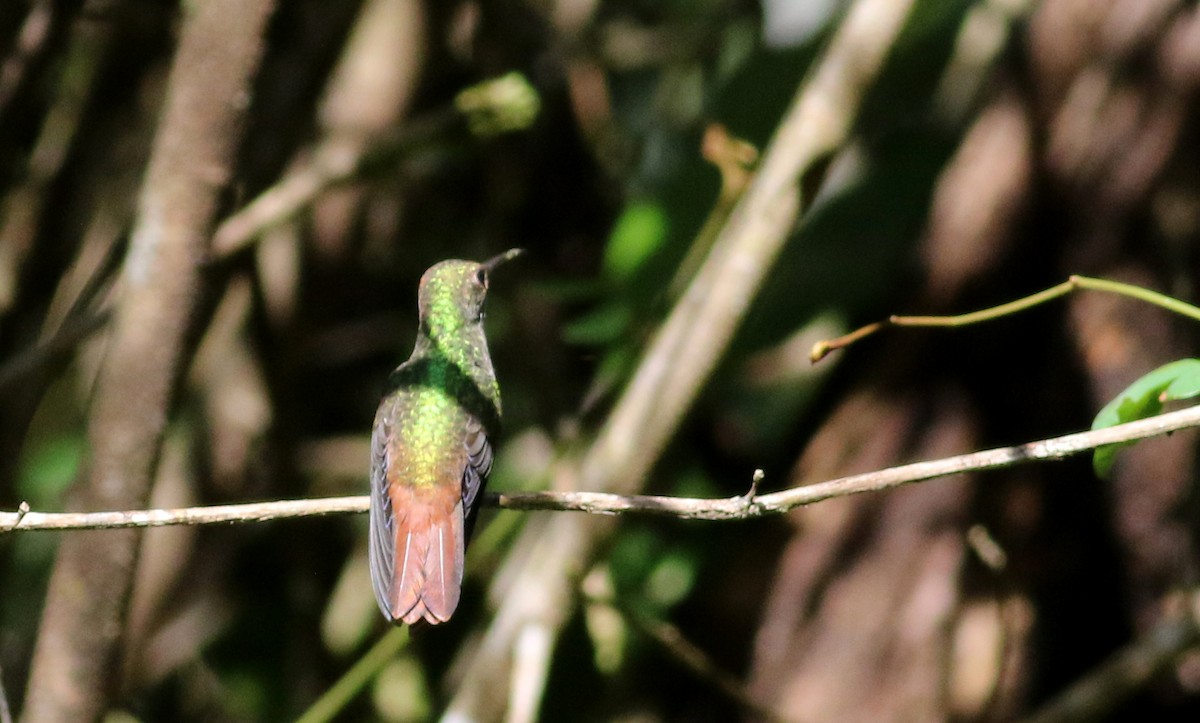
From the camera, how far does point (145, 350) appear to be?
7.00 feet

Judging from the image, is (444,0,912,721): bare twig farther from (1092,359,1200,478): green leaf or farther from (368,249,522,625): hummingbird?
(1092,359,1200,478): green leaf

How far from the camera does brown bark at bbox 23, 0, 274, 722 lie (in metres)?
2.12

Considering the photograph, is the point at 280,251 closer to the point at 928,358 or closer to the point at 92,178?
the point at 92,178

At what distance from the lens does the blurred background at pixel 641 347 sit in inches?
112

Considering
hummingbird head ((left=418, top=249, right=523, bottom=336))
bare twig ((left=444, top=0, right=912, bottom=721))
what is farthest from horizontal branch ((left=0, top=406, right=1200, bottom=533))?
hummingbird head ((left=418, top=249, right=523, bottom=336))

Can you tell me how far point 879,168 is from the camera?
3783 millimetres

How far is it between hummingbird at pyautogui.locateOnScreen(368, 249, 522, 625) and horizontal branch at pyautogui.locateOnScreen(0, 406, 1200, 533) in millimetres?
332

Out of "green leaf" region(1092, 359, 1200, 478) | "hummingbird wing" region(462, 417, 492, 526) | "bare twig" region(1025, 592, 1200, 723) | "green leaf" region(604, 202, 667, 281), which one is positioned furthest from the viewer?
"green leaf" region(604, 202, 667, 281)

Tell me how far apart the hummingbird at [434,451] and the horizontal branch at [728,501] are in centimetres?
33

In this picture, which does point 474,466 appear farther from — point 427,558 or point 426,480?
point 427,558

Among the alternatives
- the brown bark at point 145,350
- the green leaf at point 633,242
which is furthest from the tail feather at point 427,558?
the green leaf at point 633,242

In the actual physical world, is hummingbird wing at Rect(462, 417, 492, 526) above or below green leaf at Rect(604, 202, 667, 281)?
below

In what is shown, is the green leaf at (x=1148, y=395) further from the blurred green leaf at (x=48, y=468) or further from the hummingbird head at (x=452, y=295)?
the blurred green leaf at (x=48, y=468)

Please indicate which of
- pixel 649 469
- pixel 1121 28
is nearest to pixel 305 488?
pixel 649 469
